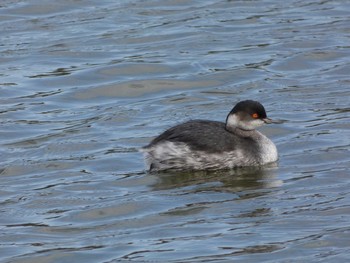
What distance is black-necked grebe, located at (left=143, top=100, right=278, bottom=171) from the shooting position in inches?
456

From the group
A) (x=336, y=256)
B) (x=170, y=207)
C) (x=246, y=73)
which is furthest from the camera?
(x=246, y=73)

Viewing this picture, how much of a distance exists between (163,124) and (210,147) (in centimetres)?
164

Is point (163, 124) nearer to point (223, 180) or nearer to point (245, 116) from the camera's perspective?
point (245, 116)

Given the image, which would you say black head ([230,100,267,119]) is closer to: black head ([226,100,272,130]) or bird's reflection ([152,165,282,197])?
black head ([226,100,272,130])

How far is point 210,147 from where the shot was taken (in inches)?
458

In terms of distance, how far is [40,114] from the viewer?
1385 centimetres

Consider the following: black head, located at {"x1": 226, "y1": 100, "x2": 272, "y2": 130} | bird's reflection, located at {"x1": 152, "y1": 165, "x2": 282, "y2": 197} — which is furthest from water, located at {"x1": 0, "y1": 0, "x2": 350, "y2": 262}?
black head, located at {"x1": 226, "y1": 100, "x2": 272, "y2": 130}

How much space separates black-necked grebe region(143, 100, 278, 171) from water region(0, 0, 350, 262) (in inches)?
4.9

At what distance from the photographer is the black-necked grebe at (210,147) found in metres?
11.6

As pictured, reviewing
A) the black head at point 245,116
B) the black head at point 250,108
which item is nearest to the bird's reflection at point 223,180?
the black head at point 245,116

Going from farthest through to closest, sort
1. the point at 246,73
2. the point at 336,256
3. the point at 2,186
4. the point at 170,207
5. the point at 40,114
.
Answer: the point at 246,73, the point at 40,114, the point at 2,186, the point at 170,207, the point at 336,256

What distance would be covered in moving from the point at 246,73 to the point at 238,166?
3455mm

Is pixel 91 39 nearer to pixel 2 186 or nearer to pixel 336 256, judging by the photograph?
pixel 2 186

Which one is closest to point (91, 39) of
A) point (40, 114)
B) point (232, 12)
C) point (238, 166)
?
point (232, 12)
